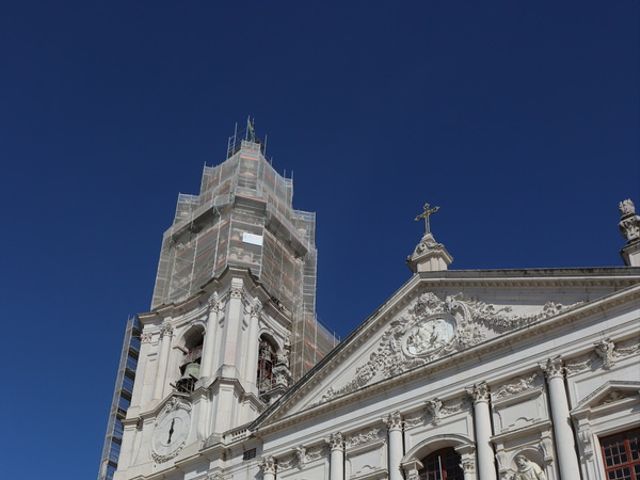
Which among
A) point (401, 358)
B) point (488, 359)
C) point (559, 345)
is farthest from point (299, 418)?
point (559, 345)

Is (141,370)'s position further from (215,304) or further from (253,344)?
(253,344)

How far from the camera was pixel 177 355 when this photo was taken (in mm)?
33188

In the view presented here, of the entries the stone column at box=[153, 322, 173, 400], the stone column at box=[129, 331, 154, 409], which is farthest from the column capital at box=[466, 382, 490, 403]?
the stone column at box=[129, 331, 154, 409]

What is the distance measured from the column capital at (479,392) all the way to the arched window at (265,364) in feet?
36.6

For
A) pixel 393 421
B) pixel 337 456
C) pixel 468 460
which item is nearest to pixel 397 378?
pixel 393 421

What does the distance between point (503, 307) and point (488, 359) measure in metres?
1.66

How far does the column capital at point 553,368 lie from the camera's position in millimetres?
20922

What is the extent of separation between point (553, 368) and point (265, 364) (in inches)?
573

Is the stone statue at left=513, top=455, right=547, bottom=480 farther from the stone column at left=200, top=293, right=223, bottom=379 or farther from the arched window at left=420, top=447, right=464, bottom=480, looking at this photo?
the stone column at left=200, top=293, right=223, bottom=379

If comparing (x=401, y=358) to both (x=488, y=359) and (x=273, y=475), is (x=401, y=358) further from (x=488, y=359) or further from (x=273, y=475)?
(x=273, y=475)

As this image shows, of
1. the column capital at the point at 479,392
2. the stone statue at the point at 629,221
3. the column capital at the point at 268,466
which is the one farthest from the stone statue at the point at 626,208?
the column capital at the point at 268,466

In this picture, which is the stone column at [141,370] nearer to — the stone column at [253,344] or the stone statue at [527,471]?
the stone column at [253,344]

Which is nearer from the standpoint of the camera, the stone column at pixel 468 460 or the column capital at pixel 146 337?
the stone column at pixel 468 460

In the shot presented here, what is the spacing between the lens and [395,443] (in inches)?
893
